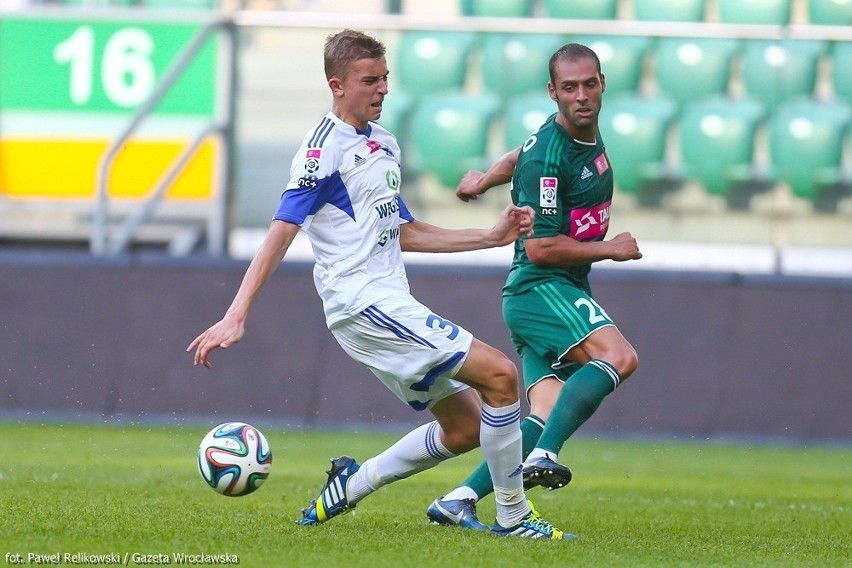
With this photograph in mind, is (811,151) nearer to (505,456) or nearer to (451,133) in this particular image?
(451,133)

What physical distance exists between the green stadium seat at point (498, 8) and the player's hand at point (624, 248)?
834 centimetres

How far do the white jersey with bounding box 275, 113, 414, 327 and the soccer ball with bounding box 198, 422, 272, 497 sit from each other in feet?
2.07

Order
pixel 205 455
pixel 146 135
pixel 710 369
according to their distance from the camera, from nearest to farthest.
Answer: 1. pixel 205 455
2. pixel 710 369
3. pixel 146 135

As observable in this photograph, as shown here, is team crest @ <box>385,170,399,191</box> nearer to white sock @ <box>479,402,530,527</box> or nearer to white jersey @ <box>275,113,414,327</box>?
white jersey @ <box>275,113,414,327</box>

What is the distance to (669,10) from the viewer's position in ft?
48.5

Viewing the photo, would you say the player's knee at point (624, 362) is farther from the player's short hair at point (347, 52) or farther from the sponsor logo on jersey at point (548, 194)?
the player's short hair at point (347, 52)

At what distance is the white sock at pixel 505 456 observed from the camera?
20.6ft

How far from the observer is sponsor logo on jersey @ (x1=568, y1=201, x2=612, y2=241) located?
22.8 ft

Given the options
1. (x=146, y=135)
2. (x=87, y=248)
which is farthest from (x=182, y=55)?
(x=87, y=248)

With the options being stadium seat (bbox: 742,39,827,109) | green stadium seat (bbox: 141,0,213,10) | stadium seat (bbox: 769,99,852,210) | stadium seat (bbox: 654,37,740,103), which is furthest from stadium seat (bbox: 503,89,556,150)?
green stadium seat (bbox: 141,0,213,10)

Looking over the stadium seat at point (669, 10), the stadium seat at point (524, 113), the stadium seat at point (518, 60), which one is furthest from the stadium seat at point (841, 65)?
the stadium seat at point (524, 113)

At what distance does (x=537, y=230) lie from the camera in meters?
6.86

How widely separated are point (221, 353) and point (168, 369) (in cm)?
50

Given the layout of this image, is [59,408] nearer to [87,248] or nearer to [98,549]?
[87,248]
